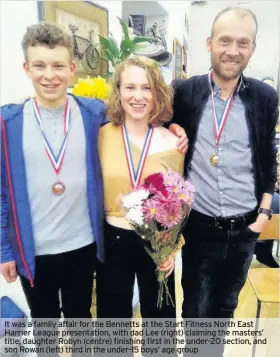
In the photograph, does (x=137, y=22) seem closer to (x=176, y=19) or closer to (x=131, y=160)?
(x=176, y=19)

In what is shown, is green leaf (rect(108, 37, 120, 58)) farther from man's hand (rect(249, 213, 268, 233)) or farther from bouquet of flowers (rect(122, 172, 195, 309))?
man's hand (rect(249, 213, 268, 233))

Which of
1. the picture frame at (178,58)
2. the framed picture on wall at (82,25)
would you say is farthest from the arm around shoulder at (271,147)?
the picture frame at (178,58)

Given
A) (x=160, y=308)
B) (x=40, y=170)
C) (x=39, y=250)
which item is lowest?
(x=160, y=308)

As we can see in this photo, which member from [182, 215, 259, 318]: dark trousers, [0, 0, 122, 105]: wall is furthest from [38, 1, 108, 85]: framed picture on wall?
[182, 215, 259, 318]: dark trousers

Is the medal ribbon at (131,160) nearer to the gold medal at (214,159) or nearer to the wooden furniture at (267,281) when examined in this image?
the gold medal at (214,159)

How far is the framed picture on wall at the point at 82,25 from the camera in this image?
1.75m

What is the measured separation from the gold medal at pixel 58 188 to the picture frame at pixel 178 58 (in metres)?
2.48

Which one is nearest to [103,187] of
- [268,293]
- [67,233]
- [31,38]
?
[67,233]

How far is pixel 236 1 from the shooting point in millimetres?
1752

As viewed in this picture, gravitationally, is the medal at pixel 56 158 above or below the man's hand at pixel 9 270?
above

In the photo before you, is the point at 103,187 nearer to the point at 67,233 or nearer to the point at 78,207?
the point at 78,207

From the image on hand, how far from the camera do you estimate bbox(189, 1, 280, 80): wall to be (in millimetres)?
1866

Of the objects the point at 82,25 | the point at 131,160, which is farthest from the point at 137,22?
the point at 131,160

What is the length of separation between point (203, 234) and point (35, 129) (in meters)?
0.91
